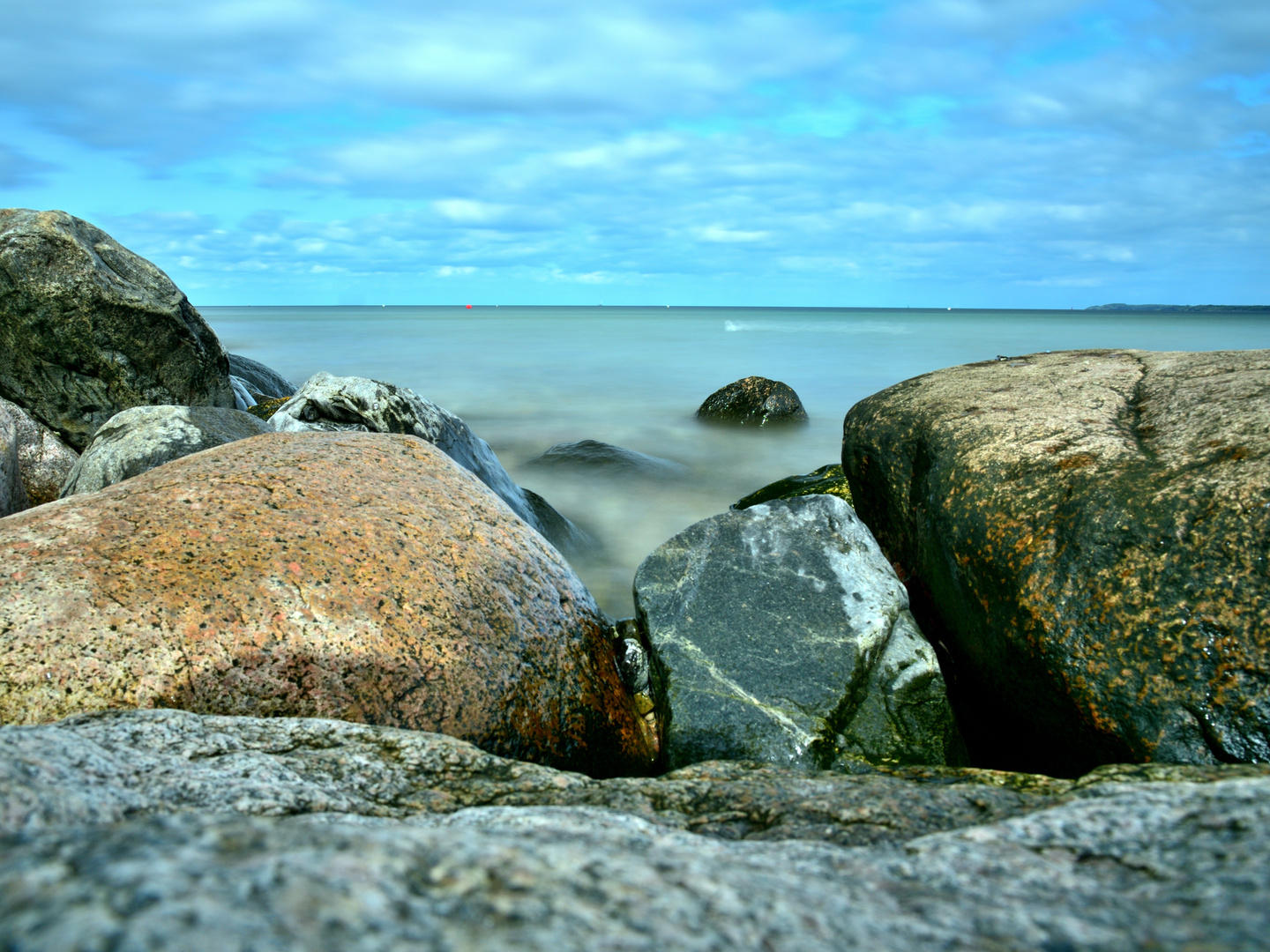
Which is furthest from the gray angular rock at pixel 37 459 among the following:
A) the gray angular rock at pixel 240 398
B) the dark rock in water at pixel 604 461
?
the dark rock in water at pixel 604 461

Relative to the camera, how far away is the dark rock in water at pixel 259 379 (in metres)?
13.2

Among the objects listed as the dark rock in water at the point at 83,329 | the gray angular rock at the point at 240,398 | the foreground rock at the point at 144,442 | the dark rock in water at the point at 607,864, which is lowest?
the dark rock in water at the point at 607,864

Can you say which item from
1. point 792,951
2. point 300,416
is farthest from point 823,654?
point 300,416

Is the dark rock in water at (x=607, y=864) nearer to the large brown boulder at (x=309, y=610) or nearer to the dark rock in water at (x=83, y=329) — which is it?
the large brown boulder at (x=309, y=610)

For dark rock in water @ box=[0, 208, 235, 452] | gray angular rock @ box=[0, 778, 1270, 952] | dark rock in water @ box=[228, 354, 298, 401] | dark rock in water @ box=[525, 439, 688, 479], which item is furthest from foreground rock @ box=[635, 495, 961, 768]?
dark rock in water @ box=[228, 354, 298, 401]

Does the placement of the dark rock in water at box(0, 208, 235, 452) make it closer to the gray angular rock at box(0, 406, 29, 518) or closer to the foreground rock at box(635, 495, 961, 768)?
the gray angular rock at box(0, 406, 29, 518)

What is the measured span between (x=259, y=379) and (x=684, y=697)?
12.5 meters

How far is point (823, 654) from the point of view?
332cm

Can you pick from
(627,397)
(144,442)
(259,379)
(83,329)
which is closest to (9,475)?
(144,442)

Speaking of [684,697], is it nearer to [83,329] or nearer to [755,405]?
[83,329]

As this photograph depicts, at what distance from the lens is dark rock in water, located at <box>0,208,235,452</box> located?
6789 millimetres

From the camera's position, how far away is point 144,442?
17.0 feet

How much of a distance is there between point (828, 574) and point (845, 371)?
871 inches

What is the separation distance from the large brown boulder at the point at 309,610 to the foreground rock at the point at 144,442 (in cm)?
197
